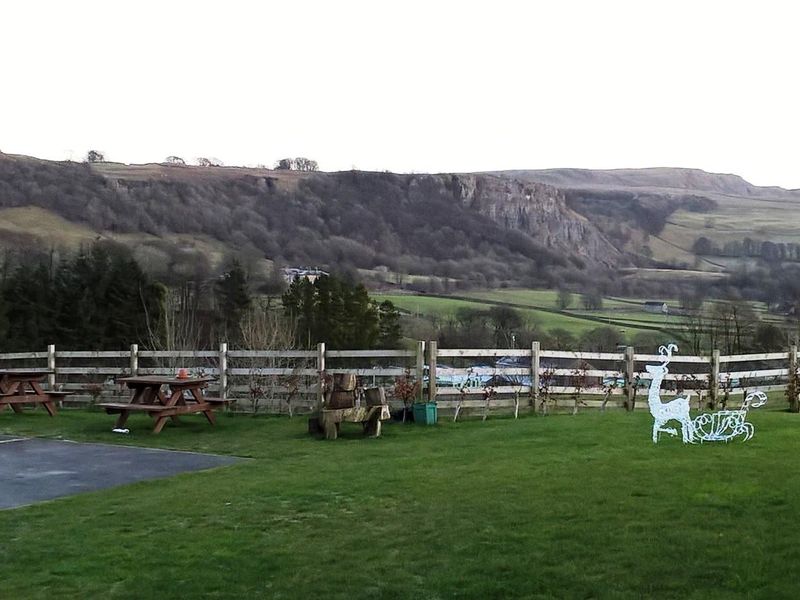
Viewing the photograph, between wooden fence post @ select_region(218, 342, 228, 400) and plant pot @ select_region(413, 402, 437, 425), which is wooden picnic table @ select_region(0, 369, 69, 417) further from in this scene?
plant pot @ select_region(413, 402, 437, 425)

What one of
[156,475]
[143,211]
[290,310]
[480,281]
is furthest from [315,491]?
[143,211]

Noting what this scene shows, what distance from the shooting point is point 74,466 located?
11789mm

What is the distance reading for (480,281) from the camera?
8256cm

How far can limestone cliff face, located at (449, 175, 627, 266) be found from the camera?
4188 inches

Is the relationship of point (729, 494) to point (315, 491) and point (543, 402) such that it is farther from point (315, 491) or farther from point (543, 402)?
point (543, 402)

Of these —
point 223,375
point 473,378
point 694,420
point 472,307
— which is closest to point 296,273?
point 472,307

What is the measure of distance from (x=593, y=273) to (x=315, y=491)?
8581 centimetres

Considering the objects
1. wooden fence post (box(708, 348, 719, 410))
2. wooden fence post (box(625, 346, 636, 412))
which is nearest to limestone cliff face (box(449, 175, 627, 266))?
wooden fence post (box(708, 348, 719, 410))

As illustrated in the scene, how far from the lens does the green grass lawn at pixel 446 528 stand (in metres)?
5.71

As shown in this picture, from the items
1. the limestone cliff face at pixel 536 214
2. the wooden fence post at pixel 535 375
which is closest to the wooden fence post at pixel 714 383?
the wooden fence post at pixel 535 375

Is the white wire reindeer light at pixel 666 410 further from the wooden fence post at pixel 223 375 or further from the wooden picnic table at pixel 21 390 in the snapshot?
the wooden picnic table at pixel 21 390

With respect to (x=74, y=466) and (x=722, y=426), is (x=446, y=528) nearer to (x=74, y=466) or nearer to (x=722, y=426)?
(x=722, y=426)

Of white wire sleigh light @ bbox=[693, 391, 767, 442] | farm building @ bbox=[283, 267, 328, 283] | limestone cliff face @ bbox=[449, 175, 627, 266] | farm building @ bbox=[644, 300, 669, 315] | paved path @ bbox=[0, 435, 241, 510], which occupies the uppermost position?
limestone cliff face @ bbox=[449, 175, 627, 266]

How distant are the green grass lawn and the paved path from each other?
477 millimetres
